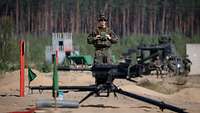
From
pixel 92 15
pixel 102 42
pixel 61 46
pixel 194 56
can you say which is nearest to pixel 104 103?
pixel 102 42

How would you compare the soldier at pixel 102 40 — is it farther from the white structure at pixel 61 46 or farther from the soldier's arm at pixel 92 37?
the white structure at pixel 61 46

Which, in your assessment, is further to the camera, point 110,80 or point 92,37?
point 92,37

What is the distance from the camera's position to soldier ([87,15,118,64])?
11656mm

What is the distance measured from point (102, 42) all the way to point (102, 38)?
13 centimetres

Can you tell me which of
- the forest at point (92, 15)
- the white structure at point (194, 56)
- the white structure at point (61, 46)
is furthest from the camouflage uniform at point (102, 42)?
the forest at point (92, 15)

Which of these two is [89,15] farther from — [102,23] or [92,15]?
[102,23]

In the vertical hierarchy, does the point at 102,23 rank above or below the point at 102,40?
above

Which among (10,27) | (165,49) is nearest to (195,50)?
(165,49)

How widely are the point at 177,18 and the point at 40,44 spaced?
80.9ft

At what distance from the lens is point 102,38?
11.7 m

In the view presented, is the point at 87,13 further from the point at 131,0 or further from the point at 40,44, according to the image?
the point at 40,44

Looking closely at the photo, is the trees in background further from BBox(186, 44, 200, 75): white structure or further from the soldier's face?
the soldier's face

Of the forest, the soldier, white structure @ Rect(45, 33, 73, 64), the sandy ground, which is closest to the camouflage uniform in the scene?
the soldier

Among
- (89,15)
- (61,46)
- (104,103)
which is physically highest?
(89,15)
